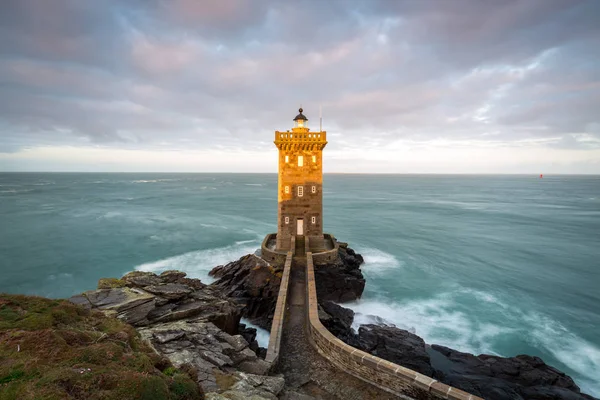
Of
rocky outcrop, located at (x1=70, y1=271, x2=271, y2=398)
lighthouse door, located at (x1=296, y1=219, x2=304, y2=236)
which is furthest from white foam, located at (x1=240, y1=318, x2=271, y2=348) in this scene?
lighthouse door, located at (x1=296, y1=219, x2=304, y2=236)

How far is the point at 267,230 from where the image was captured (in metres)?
46.7

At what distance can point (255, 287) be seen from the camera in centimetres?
2019

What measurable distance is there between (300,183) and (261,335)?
10.9 meters

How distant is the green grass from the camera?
17.4 ft

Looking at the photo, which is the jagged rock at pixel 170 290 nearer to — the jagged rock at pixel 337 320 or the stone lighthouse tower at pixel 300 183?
the jagged rock at pixel 337 320

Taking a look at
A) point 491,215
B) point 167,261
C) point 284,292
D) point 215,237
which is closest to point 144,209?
point 215,237

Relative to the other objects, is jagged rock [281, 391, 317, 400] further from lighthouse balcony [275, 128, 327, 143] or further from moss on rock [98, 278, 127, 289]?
lighthouse balcony [275, 128, 327, 143]

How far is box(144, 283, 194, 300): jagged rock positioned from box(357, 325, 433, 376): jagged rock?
27.5ft

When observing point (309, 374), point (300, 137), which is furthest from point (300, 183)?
point (309, 374)

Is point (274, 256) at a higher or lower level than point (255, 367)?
higher

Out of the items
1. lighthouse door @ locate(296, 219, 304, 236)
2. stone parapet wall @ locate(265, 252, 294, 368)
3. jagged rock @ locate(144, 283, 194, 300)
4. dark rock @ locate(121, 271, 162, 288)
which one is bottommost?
stone parapet wall @ locate(265, 252, 294, 368)

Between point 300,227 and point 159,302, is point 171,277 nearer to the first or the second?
point 159,302

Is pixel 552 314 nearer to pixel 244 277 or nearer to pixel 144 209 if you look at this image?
pixel 244 277

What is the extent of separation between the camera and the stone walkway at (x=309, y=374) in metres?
8.84
